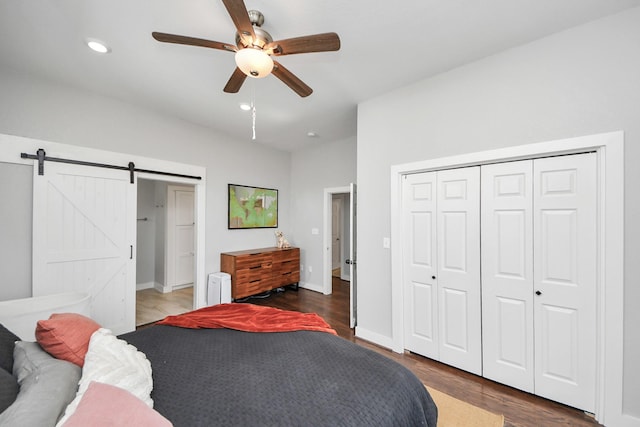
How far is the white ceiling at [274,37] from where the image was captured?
65.1 inches

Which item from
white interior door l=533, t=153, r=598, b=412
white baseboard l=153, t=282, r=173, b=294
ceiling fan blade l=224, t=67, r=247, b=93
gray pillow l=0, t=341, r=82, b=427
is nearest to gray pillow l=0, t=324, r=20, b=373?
gray pillow l=0, t=341, r=82, b=427

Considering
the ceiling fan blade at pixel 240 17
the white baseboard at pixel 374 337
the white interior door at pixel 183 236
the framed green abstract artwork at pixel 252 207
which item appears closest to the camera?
the ceiling fan blade at pixel 240 17

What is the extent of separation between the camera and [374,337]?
2.84 m

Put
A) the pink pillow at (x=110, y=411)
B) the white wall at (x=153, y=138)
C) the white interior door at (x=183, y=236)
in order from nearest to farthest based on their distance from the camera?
1. the pink pillow at (x=110, y=411)
2. the white wall at (x=153, y=138)
3. the white interior door at (x=183, y=236)

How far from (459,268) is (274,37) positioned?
2.55 m

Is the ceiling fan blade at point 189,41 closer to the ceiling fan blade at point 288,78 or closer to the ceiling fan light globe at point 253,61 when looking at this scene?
the ceiling fan light globe at point 253,61

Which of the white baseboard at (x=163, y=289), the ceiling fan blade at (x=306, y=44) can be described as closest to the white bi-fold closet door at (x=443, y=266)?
the ceiling fan blade at (x=306, y=44)

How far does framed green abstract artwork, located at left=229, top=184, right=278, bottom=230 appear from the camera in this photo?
4.25 m

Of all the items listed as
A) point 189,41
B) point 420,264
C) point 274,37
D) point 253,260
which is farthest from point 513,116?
point 253,260

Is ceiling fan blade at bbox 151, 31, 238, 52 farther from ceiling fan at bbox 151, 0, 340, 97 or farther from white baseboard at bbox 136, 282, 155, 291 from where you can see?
white baseboard at bbox 136, 282, 155, 291

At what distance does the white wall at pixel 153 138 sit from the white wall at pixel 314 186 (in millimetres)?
248

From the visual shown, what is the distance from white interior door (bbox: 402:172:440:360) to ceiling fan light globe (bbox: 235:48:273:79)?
1.78 m

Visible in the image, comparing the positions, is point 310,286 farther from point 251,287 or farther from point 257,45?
point 257,45

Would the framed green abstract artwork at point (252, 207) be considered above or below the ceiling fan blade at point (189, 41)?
below
